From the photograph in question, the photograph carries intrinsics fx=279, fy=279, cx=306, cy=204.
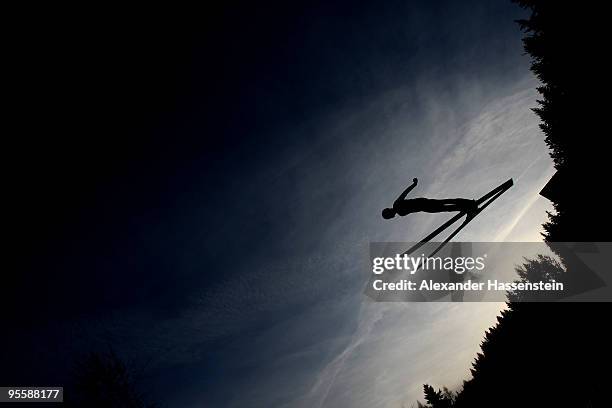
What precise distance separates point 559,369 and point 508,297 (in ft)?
72.7

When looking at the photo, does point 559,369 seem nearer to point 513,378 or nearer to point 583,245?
point 513,378

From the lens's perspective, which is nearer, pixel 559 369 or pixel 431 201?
pixel 431 201

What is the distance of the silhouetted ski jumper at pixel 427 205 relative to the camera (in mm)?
5012

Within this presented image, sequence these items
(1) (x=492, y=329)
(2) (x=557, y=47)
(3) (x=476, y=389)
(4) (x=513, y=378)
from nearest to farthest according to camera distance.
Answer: (2) (x=557, y=47)
(4) (x=513, y=378)
(3) (x=476, y=389)
(1) (x=492, y=329)

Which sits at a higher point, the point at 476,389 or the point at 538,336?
the point at 538,336

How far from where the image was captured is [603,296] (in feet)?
19.7

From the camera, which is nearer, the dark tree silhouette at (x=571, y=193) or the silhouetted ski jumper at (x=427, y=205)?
the silhouetted ski jumper at (x=427, y=205)

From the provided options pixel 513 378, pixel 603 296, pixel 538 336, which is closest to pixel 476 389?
pixel 513 378

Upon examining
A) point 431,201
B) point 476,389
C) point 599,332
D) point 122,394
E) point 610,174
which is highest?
point 122,394

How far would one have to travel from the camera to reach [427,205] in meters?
5.05

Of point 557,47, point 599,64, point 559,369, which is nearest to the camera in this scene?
point 599,64

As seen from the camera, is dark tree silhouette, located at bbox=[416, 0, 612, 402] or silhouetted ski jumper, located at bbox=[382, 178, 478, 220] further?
dark tree silhouette, located at bbox=[416, 0, 612, 402]

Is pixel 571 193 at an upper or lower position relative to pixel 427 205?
lower

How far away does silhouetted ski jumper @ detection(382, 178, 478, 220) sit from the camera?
5012 millimetres
